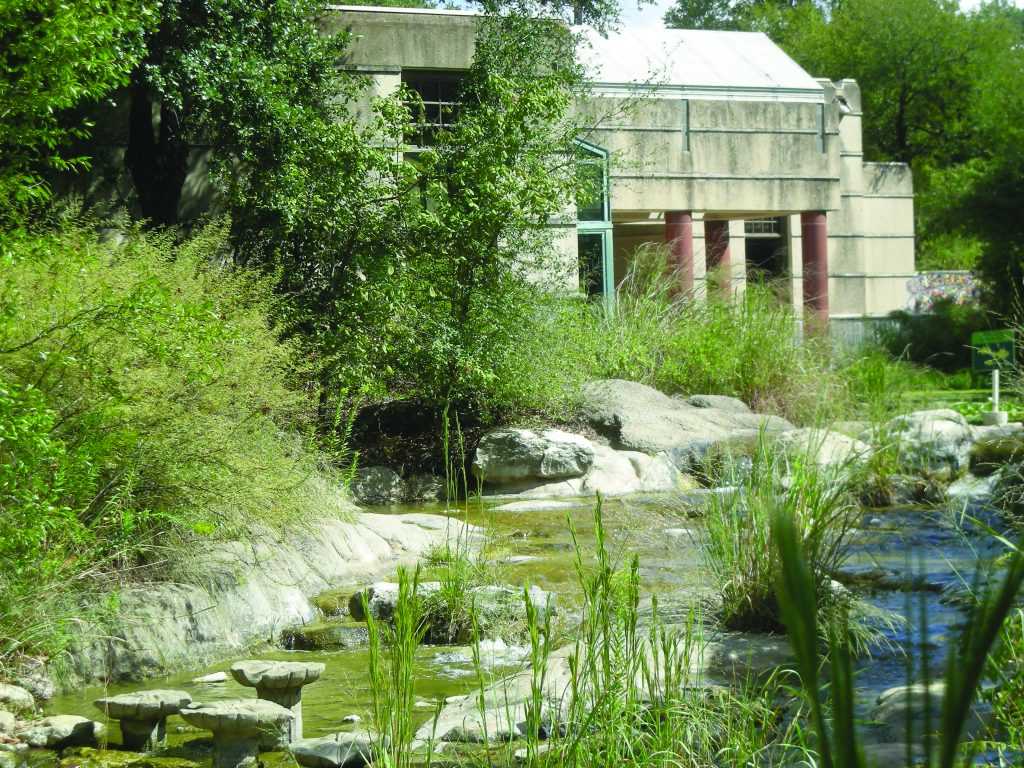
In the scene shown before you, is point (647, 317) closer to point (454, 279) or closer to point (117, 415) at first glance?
point (454, 279)

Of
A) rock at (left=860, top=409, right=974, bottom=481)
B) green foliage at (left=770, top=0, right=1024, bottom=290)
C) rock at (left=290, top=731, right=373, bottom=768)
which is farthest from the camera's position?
green foliage at (left=770, top=0, right=1024, bottom=290)

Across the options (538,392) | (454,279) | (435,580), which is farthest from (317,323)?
(435,580)

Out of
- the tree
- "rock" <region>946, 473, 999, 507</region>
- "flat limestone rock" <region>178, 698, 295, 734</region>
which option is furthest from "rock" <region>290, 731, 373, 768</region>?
the tree

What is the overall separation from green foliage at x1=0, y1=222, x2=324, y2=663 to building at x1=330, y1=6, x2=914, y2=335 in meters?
9.40

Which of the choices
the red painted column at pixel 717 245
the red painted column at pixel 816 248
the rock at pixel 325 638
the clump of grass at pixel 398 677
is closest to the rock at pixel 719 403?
the red painted column at pixel 717 245

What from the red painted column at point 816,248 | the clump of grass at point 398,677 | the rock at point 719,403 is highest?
the red painted column at point 816,248

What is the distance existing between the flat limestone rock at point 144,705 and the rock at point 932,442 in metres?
8.22

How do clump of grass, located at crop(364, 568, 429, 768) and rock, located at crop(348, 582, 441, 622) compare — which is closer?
clump of grass, located at crop(364, 568, 429, 768)

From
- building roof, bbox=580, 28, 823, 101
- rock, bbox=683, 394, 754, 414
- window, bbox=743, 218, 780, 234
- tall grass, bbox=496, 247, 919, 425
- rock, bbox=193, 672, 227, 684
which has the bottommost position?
rock, bbox=193, 672, 227, 684

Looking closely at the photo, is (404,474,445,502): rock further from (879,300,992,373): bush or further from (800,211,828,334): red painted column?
(879,300,992,373): bush

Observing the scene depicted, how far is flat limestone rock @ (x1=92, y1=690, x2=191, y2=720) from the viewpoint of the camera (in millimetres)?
4238

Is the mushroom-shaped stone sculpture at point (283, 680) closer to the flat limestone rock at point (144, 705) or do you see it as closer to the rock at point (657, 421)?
the flat limestone rock at point (144, 705)

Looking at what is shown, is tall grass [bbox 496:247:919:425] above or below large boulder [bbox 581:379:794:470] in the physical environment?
above

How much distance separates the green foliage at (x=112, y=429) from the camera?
15.8ft
